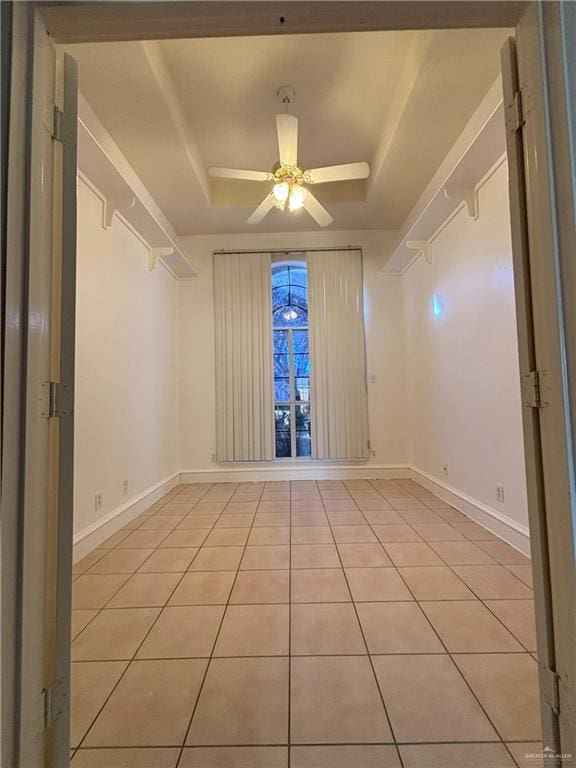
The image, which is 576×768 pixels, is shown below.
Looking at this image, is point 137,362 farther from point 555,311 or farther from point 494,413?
point 555,311

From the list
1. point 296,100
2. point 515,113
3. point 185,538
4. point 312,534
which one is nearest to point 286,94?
point 296,100

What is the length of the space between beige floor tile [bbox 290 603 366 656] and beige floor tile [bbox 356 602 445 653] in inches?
1.9

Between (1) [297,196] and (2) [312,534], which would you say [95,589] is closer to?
(2) [312,534]

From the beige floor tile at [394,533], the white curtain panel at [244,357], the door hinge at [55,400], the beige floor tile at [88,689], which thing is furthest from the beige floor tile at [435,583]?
the white curtain panel at [244,357]

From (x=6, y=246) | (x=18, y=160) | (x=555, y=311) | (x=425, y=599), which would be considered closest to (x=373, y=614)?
(x=425, y=599)

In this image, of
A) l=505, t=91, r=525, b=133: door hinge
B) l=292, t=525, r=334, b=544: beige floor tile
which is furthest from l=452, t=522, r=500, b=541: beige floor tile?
l=505, t=91, r=525, b=133: door hinge

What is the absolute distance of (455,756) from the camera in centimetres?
103

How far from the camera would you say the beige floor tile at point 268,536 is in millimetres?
2617

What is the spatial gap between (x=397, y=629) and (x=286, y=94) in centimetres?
338

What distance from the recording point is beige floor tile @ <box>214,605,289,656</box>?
4.86 ft

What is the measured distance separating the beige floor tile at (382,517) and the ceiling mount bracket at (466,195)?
239cm

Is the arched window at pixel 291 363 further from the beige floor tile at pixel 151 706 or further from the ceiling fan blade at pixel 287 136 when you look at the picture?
the beige floor tile at pixel 151 706

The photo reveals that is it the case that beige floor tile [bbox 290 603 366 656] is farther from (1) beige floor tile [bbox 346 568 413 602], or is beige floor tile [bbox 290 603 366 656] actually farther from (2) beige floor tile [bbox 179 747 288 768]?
(2) beige floor tile [bbox 179 747 288 768]

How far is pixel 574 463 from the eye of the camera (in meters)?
0.87
